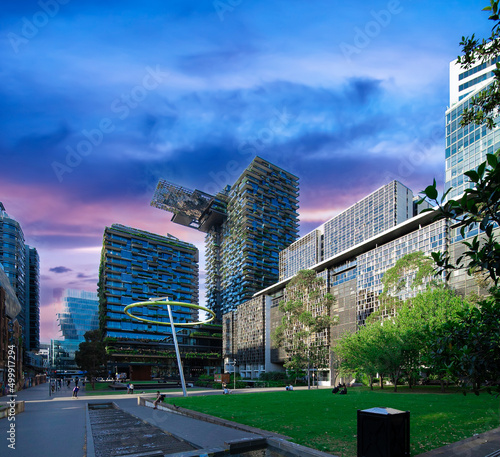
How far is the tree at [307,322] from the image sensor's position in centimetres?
6531

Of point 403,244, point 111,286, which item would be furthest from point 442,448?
point 111,286

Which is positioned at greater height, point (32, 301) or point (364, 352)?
point (364, 352)

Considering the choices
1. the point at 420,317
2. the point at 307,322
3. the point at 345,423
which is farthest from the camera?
the point at 307,322

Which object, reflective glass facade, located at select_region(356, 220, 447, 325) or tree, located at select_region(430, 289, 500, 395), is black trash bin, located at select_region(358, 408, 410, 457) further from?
reflective glass facade, located at select_region(356, 220, 447, 325)

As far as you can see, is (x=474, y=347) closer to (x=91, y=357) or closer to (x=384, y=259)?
(x=384, y=259)

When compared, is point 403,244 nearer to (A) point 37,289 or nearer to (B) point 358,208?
(B) point 358,208

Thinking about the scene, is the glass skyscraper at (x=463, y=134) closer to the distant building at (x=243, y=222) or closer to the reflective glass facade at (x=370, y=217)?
the reflective glass facade at (x=370, y=217)

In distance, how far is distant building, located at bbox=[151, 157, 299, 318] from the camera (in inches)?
6024

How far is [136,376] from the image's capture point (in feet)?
343

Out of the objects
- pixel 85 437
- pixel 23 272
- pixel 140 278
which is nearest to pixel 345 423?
pixel 85 437

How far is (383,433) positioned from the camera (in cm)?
928

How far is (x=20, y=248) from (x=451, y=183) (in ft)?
458

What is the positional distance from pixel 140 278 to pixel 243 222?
148 ft

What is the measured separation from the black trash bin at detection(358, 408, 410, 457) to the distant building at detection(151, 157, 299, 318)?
140m
